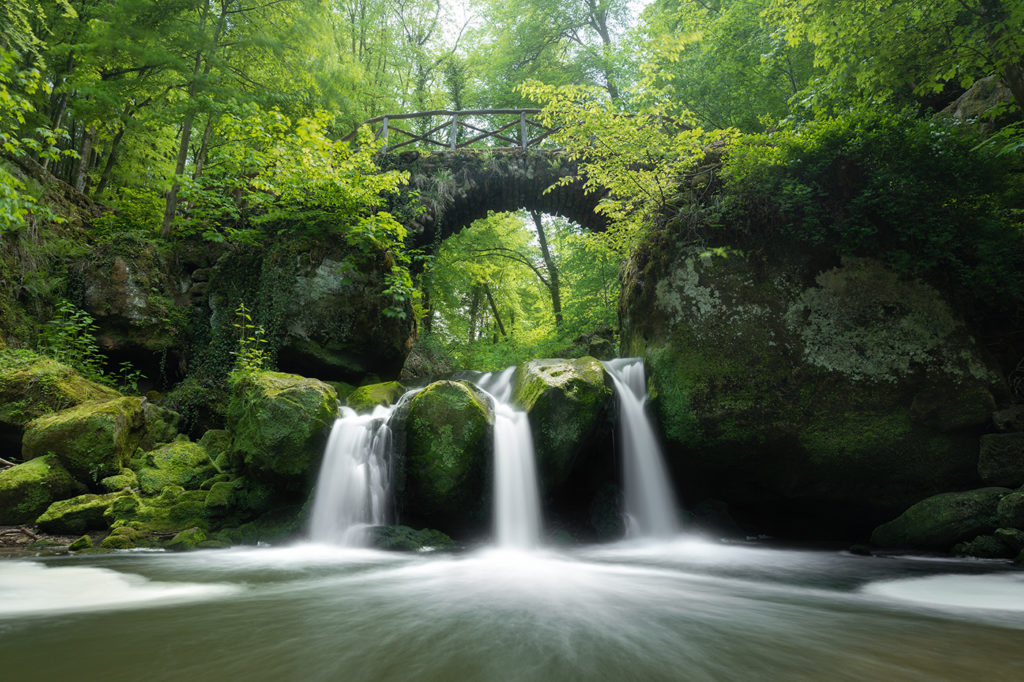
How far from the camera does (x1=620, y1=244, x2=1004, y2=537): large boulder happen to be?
5.40 metres

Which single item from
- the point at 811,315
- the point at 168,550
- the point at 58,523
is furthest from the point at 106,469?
the point at 811,315

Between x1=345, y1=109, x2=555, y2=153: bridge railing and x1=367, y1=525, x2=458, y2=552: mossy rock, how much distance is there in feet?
29.9

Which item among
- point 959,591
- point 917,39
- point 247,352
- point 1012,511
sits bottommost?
point 959,591

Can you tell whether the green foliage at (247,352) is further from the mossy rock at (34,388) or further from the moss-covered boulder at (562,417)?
the moss-covered boulder at (562,417)

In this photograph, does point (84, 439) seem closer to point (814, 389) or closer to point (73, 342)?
point (73, 342)

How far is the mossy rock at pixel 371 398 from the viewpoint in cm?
682

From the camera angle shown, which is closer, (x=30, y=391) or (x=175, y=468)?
(x=30, y=391)

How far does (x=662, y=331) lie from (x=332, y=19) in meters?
11.0

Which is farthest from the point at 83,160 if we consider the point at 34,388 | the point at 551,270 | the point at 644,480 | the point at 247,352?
the point at 644,480

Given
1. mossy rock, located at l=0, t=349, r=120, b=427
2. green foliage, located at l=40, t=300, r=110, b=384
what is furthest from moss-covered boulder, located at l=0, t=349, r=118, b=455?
green foliage, located at l=40, t=300, r=110, b=384

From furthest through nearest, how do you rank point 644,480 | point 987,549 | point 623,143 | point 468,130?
point 468,130
point 623,143
point 644,480
point 987,549

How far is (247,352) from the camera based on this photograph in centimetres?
713

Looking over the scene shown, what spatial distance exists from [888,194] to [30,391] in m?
11.5

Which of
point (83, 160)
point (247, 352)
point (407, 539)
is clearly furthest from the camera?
point (83, 160)
